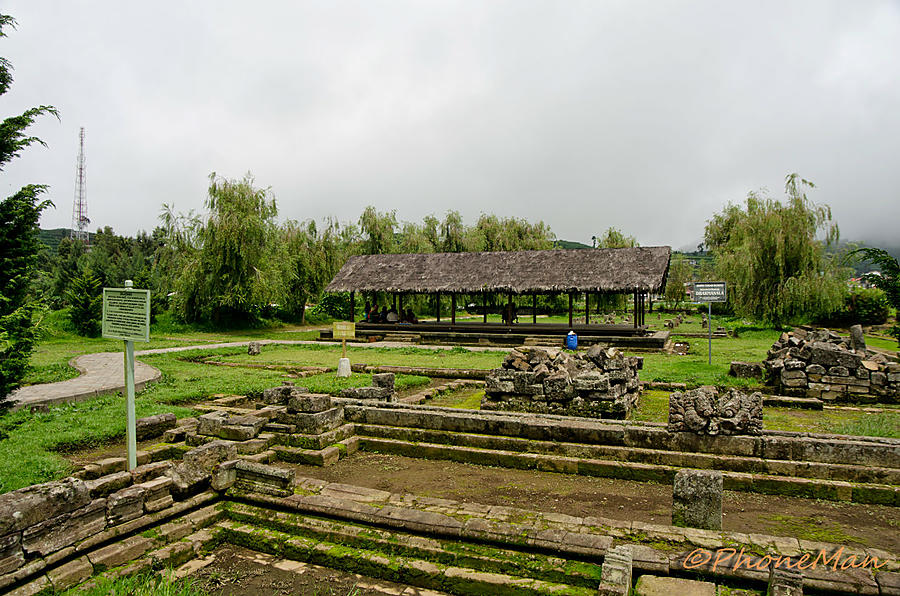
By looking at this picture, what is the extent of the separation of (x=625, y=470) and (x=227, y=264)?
25.7 m

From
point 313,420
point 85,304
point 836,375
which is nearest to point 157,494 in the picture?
point 313,420

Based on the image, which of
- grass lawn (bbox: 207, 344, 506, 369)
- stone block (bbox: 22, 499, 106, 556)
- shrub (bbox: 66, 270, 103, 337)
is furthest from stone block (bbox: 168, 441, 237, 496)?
shrub (bbox: 66, 270, 103, 337)

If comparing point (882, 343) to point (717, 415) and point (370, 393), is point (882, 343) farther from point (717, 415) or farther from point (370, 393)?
point (370, 393)

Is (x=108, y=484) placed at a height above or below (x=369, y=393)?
below

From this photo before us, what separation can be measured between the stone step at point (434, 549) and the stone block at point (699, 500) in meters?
1.17

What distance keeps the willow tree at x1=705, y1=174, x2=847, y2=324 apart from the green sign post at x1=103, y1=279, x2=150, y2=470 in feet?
89.3

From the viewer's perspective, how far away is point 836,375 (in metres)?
11.0

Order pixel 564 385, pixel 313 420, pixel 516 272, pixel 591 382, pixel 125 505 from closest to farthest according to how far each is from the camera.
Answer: pixel 125 505, pixel 313 420, pixel 591 382, pixel 564 385, pixel 516 272

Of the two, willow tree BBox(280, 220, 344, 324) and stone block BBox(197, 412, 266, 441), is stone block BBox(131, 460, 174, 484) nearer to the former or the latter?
stone block BBox(197, 412, 266, 441)

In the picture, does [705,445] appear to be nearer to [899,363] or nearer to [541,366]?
[541,366]

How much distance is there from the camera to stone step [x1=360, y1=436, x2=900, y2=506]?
19.3ft

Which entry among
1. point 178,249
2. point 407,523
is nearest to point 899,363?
point 407,523

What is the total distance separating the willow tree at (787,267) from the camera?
24.2 metres

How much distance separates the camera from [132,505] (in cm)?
505
